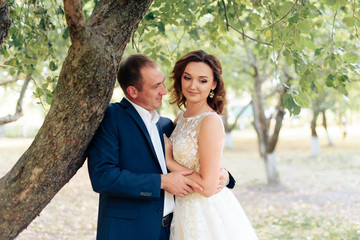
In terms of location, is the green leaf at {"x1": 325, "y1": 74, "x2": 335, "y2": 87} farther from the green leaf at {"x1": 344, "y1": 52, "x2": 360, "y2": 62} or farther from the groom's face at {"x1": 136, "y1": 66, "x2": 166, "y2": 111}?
the groom's face at {"x1": 136, "y1": 66, "x2": 166, "y2": 111}

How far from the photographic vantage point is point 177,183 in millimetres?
2701

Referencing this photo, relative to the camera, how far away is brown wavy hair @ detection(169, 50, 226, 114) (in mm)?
2973

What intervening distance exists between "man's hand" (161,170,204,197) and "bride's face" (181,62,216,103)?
592mm

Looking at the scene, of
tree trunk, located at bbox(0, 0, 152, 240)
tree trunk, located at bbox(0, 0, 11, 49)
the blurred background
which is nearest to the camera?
tree trunk, located at bbox(0, 0, 152, 240)

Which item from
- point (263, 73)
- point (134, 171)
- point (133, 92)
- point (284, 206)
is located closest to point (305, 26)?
point (133, 92)

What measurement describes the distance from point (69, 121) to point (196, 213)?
3.78 ft

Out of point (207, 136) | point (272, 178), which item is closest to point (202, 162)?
point (207, 136)

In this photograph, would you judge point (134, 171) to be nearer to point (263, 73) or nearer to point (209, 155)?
point (209, 155)


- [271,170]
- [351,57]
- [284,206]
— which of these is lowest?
[284,206]

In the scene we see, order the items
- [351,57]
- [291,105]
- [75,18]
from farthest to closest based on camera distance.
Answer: [351,57] → [291,105] → [75,18]

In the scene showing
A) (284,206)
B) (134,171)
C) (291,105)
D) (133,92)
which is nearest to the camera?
(134,171)

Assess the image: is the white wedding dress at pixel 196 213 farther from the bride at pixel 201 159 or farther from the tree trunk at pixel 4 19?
the tree trunk at pixel 4 19

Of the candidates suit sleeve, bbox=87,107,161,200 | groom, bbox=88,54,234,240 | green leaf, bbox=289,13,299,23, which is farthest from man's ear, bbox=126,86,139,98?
green leaf, bbox=289,13,299,23

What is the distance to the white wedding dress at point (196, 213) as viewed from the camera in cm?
289
